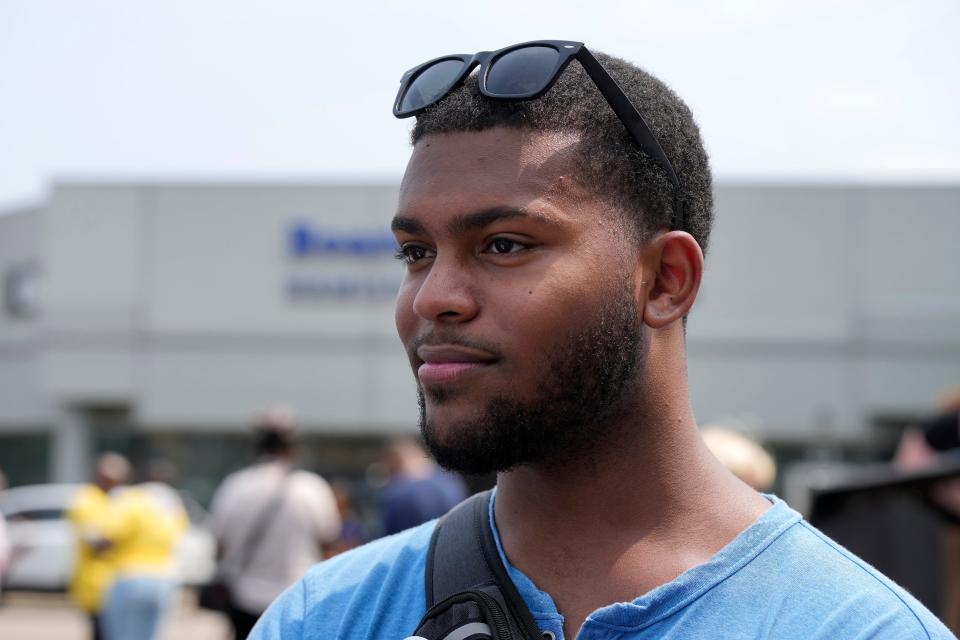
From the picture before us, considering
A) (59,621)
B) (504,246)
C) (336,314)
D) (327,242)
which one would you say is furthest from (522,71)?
(327,242)

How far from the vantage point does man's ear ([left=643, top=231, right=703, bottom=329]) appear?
5.85 ft

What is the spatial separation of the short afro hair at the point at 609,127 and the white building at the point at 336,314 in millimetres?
21629

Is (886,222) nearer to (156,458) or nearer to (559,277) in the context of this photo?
(156,458)

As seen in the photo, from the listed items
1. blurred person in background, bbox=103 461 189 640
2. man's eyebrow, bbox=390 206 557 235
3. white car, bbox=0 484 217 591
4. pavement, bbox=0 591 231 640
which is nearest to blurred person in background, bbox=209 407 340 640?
blurred person in background, bbox=103 461 189 640

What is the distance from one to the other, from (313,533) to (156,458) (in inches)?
798

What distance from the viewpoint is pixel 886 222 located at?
2397cm

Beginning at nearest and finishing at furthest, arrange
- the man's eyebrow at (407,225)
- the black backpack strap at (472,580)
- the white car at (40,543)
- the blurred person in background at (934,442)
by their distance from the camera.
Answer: the black backpack strap at (472,580) < the man's eyebrow at (407,225) < the blurred person in background at (934,442) < the white car at (40,543)

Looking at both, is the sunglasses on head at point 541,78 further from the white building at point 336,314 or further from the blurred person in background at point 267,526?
the white building at point 336,314

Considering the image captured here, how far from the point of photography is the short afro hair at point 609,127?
5.67 ft

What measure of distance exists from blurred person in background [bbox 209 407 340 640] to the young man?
16.2ft

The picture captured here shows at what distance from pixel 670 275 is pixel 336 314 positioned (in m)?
23.6

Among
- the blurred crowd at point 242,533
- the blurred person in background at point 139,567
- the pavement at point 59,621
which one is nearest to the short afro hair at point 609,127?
the blurred crowd at point 242,533

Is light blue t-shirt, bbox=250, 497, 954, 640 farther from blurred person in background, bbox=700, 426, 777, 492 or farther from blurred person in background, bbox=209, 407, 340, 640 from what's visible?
blurred person in background, bbox=209, 407, 340, 640

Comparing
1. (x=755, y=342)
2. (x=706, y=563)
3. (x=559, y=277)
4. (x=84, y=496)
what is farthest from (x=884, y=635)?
(x=755, y=342)
